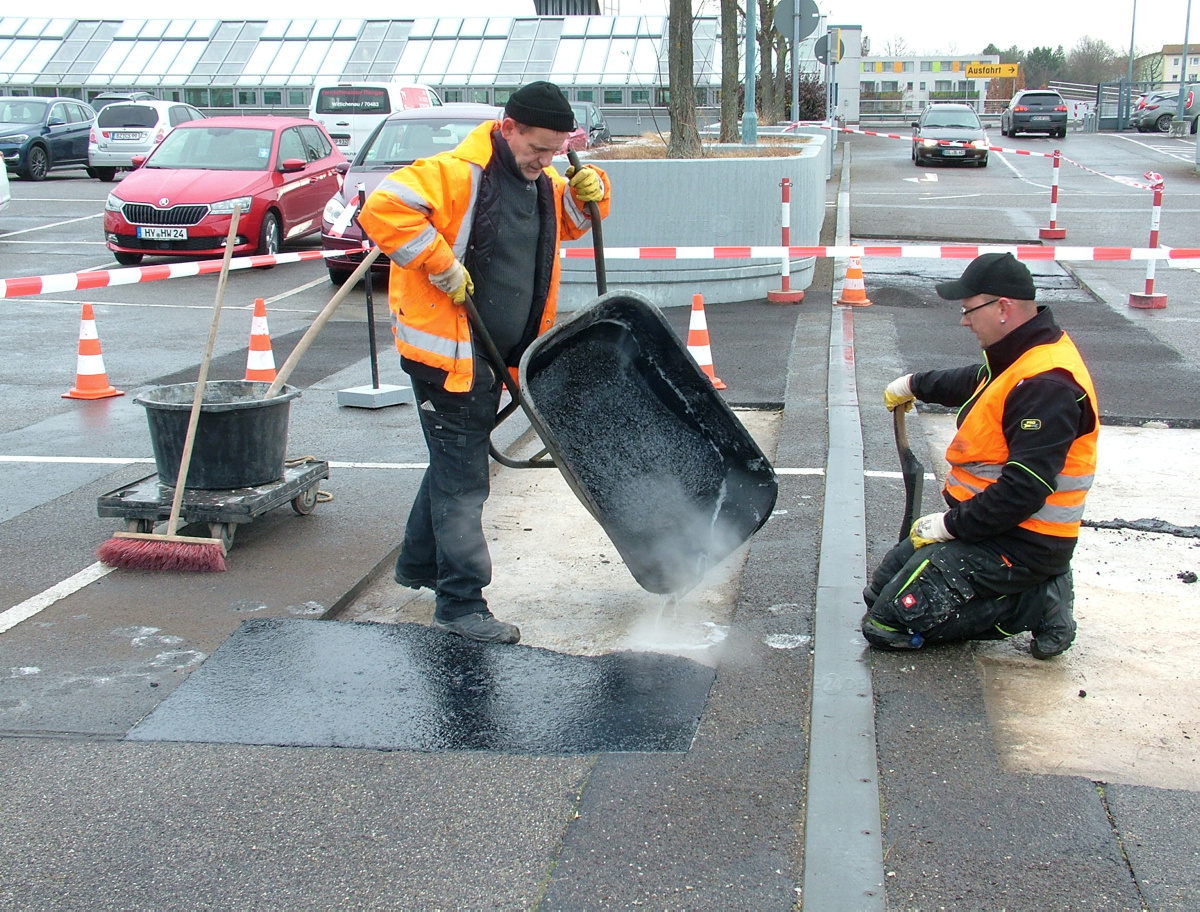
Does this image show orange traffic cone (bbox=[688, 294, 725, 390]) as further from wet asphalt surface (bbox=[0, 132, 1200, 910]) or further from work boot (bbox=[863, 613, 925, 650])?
work boot (bbox=[863, 613, 925, 650])

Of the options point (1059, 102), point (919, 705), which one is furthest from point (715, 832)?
point (1059, 102)

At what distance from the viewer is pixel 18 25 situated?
44.2 metres

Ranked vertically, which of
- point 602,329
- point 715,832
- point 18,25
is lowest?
point 715,832

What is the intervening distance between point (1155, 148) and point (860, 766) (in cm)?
3816

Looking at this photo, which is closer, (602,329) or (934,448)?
(602,329)

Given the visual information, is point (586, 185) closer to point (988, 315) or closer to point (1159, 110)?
point (988, 315)

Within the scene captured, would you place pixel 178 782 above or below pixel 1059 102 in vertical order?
below

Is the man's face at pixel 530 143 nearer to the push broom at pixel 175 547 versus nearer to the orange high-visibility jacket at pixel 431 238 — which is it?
the orange high-visibility jacket at pixel 431 238

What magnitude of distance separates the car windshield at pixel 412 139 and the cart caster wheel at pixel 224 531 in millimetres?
8862

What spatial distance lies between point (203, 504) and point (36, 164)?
25002 millimetres

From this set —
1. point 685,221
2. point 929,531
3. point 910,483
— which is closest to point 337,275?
point 685,221

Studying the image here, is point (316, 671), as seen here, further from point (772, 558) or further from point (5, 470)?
point (5, 470)

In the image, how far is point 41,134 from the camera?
26078 mm

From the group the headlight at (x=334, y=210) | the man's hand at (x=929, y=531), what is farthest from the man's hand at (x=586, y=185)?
the headlight at (x=334, y=210)
